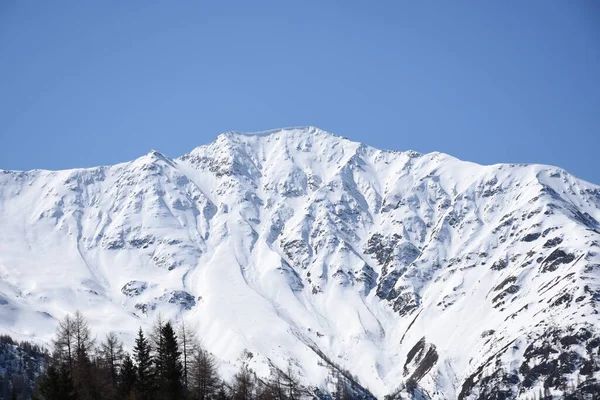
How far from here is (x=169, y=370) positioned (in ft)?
308

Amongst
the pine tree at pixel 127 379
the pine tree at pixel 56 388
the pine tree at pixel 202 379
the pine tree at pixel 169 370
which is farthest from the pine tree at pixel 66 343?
the pine tree at pixel 56 388

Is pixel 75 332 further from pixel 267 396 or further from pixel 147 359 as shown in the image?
pixel 267 396

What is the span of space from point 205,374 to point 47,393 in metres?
28.9

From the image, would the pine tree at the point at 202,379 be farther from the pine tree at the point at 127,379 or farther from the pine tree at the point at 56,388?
the pine tree at the point at 56,388

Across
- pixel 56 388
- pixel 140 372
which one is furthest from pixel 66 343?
pixel 56 388

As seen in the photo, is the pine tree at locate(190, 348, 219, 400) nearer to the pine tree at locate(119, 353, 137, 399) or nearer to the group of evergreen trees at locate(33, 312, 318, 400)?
the group of evergreen trees at locate(33, 312, 318, 400)

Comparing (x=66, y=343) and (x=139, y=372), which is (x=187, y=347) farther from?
(x=139, y=372)

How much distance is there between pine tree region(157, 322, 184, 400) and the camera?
306 feet

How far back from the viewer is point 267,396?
4387 inches

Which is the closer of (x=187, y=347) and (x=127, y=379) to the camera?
(x=127, y=379)

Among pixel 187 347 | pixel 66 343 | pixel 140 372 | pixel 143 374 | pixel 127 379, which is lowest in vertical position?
pixel 127 379

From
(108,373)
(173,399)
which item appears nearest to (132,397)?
(173,399)

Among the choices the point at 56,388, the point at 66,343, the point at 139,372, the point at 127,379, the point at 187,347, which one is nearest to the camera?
the point at 56,388

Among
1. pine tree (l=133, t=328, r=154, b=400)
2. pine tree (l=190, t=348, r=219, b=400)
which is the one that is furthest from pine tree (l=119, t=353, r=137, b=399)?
pine tree (l=190, t=348, r=219, b=400)
